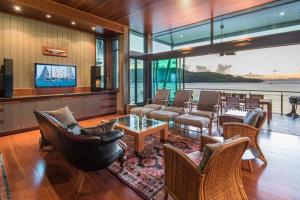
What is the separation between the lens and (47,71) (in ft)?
16.9

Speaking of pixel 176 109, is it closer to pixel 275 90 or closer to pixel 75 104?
pixel 75 104

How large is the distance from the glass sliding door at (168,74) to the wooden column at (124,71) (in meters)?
1.43

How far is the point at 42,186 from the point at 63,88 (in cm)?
394

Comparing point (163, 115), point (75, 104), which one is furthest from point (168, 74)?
point (75, 104)

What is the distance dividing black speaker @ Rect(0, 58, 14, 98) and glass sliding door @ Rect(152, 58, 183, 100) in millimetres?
4817

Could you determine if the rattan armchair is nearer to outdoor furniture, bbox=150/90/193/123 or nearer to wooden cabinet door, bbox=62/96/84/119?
outdoor furniture, bbox=150/90/193/123

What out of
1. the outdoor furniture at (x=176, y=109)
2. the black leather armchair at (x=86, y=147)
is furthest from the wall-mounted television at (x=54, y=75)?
the black leather armchair at (x=86, y=147)

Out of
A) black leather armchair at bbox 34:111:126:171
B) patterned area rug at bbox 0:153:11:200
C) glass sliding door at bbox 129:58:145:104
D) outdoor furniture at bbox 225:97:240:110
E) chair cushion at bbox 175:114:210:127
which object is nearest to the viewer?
black leather armchair at bbox 34:111:126:171

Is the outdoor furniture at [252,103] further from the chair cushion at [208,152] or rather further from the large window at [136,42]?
the chair cushion at [208,152]

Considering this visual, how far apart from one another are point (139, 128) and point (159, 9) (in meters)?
3.36

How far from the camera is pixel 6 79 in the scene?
4059 mm

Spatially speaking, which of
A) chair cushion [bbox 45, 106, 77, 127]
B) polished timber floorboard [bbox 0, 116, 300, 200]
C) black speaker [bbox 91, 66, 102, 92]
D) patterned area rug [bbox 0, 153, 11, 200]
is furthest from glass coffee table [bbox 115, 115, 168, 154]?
black speaker [bbox 91, 66, 102, 92]

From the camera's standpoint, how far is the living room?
79.2 inches

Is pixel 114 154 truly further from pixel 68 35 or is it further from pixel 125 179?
pixel 68 35
